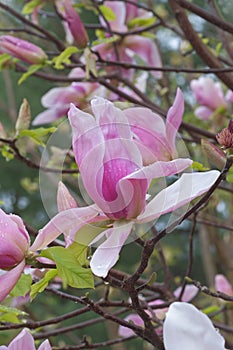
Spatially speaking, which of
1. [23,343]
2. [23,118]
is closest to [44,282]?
[23,343]

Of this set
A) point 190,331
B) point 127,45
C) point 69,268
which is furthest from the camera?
point 127,45

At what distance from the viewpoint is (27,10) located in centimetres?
111

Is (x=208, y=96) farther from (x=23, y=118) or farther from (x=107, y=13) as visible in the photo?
(x=23, y=118)

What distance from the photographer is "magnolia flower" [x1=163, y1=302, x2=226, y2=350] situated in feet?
1.08

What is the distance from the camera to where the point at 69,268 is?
17.0 inches

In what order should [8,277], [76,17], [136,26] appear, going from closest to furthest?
[8,277] → [76,17] → [136,26]

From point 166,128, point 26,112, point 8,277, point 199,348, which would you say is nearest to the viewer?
point 199,348

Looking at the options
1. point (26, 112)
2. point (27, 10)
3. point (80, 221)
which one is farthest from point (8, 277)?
point (27, 10)

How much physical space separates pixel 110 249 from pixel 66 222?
0.04 meters

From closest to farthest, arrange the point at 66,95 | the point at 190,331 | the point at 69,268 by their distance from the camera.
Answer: the point at 190,331, the point at 69,268, the point at 66,95

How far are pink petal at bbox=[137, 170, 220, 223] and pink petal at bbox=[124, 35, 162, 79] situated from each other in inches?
29.8

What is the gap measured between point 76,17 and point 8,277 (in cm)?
60

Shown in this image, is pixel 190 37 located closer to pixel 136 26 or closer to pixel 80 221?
pixel 136 26

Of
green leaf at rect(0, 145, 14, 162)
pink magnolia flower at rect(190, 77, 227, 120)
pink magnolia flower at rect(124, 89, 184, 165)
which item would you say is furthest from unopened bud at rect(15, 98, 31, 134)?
pink magnolia flower at rect(190, 77, 227, 120)
